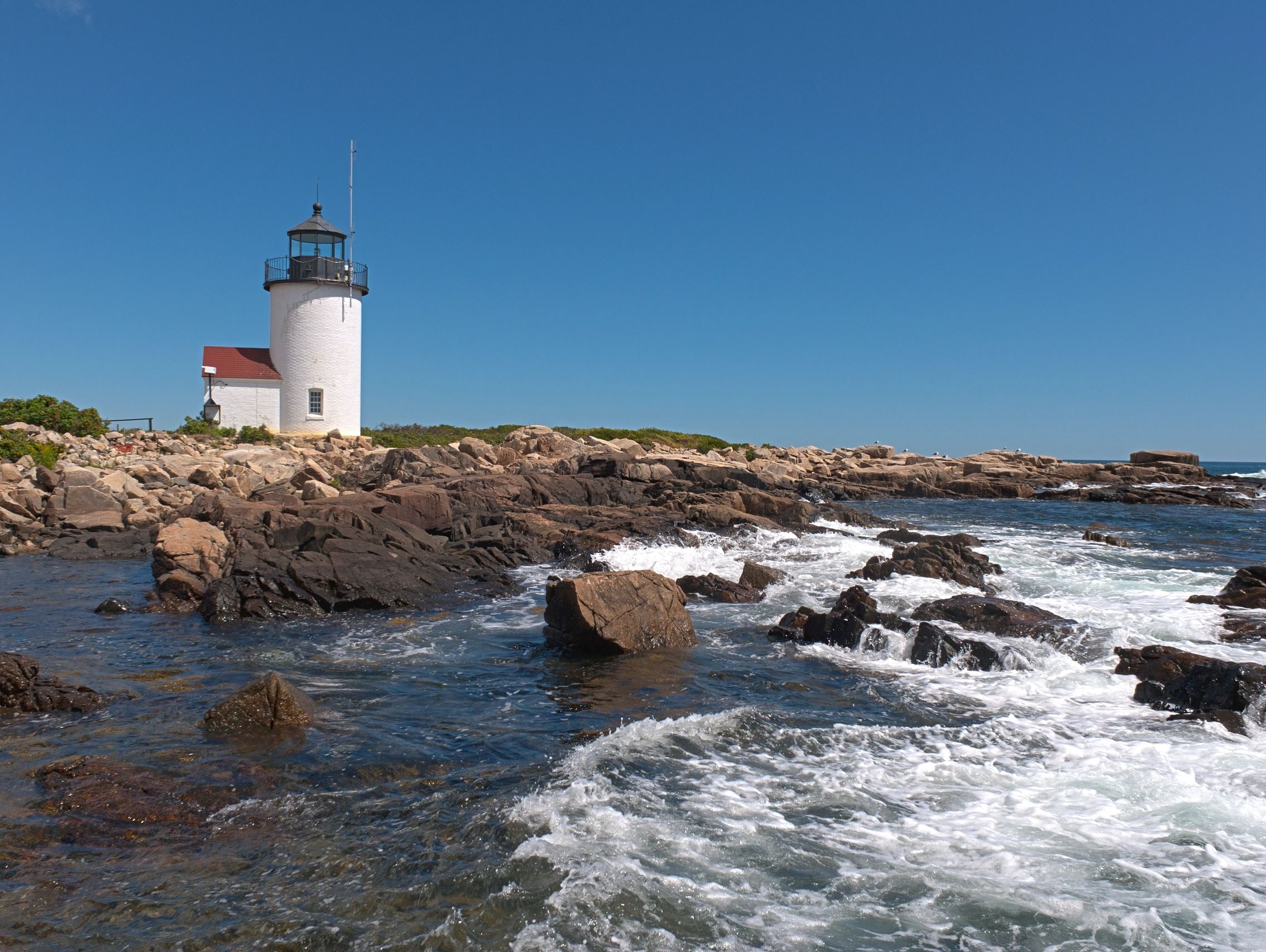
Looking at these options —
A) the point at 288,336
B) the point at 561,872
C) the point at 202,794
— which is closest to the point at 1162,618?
the point at 561,872

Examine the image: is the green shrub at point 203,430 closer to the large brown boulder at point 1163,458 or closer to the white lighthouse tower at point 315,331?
the white lighthouse tower at point 315,331

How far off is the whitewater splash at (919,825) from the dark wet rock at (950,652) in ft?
0.67

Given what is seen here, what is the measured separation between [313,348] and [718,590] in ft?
90.3

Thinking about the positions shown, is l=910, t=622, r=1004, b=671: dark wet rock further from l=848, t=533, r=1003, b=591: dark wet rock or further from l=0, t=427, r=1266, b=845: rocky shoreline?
l=848, t=533, r=1003, b=591: dark wet rock

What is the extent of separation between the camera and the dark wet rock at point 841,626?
10.5 m

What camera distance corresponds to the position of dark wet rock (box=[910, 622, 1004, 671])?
9.68 metres

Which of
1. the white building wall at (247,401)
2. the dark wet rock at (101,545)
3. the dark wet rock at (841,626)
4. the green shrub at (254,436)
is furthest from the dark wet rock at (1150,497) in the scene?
the dark wet rock at (101,545)

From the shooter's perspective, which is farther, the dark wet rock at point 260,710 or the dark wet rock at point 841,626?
the dark wet rock at point 841,626

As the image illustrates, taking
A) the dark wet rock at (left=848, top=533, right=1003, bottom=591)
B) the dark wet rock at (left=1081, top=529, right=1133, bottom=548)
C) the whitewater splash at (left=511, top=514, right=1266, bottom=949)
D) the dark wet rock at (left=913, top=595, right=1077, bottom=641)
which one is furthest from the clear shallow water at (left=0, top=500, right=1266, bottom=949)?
the dark wet rock at (left=1081, top=529, right=1133, bottom=548)

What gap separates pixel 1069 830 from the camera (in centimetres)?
570

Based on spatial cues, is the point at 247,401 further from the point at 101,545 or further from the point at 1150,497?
the point at 1150,497

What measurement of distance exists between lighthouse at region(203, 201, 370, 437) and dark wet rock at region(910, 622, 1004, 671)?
31.3 meters

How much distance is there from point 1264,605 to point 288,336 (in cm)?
3402

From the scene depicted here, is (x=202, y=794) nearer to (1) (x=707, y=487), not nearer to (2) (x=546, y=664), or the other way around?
(2) (x=546, y=664)
